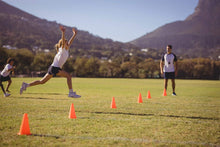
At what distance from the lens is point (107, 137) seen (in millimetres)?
3975

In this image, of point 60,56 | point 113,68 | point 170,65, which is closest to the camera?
point 60,56

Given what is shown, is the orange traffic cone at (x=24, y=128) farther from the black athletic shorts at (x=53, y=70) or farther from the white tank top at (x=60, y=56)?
the white tank top at (x=60, y=56)

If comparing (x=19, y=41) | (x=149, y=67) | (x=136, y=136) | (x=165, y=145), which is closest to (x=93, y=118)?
(x=136, y=136)

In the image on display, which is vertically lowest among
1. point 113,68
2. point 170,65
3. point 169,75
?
point 169,75

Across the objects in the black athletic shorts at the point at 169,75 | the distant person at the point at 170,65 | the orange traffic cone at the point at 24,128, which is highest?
the distant person at the point at 170,65

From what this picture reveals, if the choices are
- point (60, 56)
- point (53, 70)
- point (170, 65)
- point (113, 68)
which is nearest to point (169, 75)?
point (170, 65)

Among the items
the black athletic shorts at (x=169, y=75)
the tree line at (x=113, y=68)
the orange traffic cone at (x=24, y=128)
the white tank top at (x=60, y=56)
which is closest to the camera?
the orange traffic cone at (x=24, y=128)

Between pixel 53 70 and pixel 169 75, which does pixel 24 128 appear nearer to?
pixel 53 70

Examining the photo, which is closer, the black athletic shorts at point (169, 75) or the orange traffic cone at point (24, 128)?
the orange traffic cone at point (24, 128)

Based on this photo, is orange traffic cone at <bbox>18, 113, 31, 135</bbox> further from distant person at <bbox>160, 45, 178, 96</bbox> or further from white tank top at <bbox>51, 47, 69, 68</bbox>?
distant person at <bbox>160, 45, 178, 96</bbox>

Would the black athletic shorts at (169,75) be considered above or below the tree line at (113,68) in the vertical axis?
below

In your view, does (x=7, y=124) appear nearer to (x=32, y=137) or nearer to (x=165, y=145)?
(x=32, y=137)

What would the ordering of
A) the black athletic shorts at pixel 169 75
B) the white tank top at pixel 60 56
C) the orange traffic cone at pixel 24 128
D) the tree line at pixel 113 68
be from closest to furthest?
1. the orange traffic cone at pixel 24 128
2. the white tank top at pixel 60 56
3. the black athletic shorts at pixel 169 75
4. the tree line at pixel 113 68

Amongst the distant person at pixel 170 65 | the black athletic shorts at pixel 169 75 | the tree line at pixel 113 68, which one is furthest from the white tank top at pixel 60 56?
the tree line at pixel 113 68
